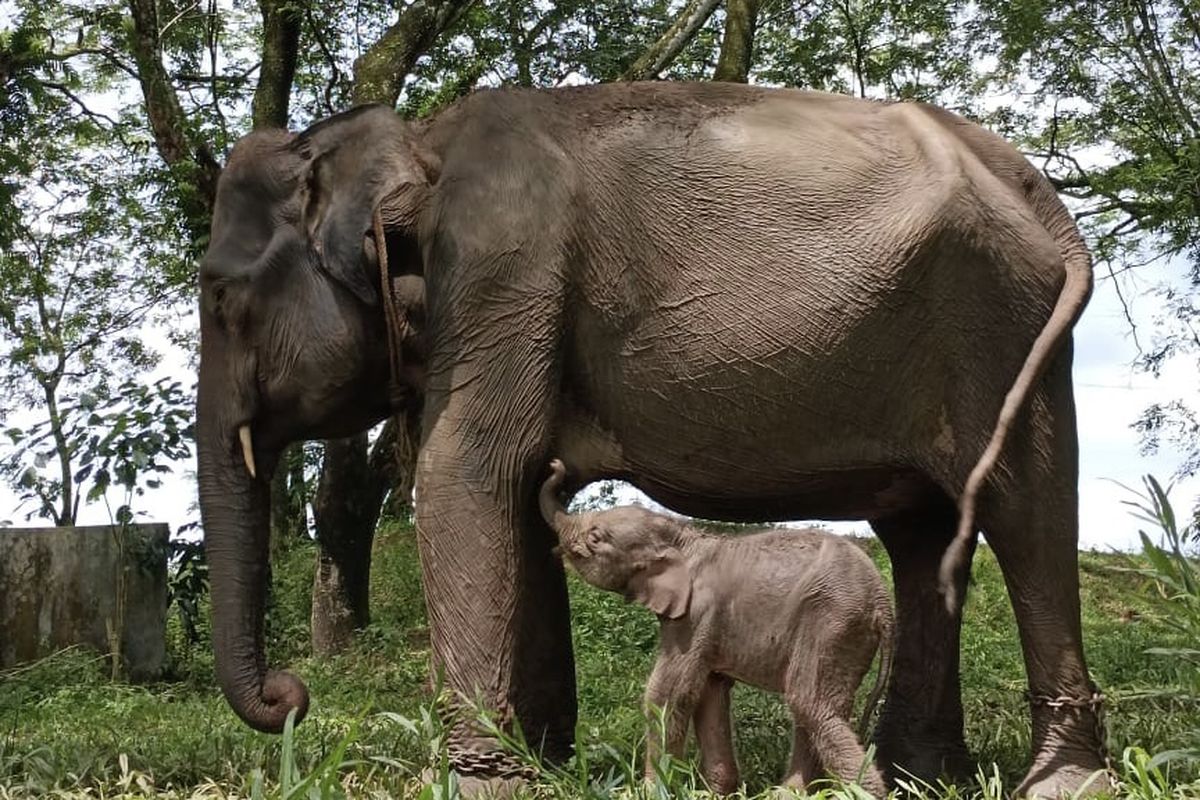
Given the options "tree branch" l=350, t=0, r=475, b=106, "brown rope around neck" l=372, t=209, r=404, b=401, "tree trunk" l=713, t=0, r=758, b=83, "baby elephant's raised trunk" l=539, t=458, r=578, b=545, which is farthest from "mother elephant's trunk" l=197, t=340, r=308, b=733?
"tree trunk" l=713, t=0, r=758, b=83

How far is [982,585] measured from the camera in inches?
386

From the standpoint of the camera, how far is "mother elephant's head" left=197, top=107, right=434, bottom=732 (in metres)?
3.58

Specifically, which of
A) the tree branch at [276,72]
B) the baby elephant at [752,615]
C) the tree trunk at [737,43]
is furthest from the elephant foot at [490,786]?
the tree branch at [276,72]

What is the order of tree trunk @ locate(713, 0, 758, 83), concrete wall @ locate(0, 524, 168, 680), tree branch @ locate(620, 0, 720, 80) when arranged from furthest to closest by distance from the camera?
tree branch @ locate(620, 0, 720, 80) < tree trunk @ locate(713, 0, 758, 83) < concrete wall @ locate(0, 524, 168, 680)

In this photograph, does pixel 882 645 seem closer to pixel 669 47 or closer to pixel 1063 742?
pixel 1063 742

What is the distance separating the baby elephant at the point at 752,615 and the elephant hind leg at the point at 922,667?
82 centimetres

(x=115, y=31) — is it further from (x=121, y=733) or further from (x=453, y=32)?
(x=121, y=733)

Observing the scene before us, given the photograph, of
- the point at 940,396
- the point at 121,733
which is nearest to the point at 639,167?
the point at 940,396

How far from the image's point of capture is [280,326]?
3.69m

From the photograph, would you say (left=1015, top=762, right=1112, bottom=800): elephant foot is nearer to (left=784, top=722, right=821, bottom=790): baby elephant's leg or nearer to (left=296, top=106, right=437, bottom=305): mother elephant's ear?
(left=784, top=722, right=821, bottom=790): baby elephant's leg

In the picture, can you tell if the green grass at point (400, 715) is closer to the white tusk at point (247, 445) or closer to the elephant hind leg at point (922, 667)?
the elephant hind leg at point (922, 667)

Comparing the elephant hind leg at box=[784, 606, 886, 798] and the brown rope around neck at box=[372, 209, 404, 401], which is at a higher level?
the brown rope around neck at box=[372, 209, 404, 401]

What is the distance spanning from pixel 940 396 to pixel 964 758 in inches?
46.9

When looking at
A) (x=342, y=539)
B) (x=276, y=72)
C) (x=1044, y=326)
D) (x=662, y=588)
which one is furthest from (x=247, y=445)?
(x=276, y=72)
